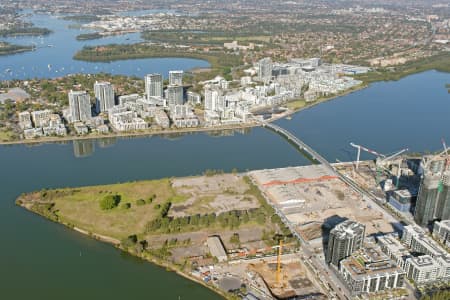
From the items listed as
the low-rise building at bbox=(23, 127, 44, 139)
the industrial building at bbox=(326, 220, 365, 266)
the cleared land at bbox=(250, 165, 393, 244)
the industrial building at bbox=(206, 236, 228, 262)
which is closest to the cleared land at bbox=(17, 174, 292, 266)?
the industrial building at bbox=(206, 236, 228, 262)

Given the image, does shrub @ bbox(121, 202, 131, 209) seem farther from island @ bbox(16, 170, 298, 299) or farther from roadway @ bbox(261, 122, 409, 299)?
roadway @ bbox(261, 122, 409, 299)

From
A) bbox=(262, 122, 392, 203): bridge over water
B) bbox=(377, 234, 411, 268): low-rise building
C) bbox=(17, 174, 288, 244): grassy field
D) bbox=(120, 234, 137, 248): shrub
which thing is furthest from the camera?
bbox=(262, 122, 392, 203): bridge over water

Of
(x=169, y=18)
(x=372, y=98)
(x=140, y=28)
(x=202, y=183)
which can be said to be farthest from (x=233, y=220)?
(x=169, y=18)

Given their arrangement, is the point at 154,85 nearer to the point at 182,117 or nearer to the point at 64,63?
the point at 182,117

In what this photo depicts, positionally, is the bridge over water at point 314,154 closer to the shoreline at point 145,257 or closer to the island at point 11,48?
the shoreline at point 145,257

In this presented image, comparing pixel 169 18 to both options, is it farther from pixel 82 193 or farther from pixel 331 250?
pixel 331 250

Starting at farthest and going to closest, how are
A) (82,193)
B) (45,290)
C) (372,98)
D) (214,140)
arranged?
(372,98) → (214,140) → (82,193) → (45,290)

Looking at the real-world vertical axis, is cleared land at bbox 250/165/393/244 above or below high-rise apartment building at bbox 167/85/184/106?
below

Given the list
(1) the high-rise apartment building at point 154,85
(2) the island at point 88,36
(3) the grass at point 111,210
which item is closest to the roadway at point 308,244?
(3) the grass at point 111,210
